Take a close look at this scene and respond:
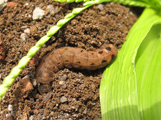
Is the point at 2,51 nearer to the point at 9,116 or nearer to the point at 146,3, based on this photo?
the point at 9,116

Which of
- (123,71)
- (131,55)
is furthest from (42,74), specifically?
(131,55)

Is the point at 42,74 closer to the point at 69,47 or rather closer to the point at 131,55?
the point at 69,47

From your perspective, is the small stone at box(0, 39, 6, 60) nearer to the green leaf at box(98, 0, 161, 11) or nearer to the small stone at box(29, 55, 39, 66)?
the small stone at box(29, 55, 39, 66)

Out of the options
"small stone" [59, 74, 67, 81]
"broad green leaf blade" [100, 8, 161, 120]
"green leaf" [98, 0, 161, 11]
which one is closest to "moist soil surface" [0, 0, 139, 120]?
"small stone" [59, 74, 67, 81]

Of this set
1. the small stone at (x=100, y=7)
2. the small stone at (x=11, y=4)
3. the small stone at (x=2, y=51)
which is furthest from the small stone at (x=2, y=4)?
the small stone at (x=100, y=7)

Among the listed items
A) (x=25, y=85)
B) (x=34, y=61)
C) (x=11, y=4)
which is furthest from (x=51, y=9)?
(x=25, y=85)

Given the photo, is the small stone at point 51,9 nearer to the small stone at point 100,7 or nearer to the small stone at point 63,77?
the small stone at point 100,7
